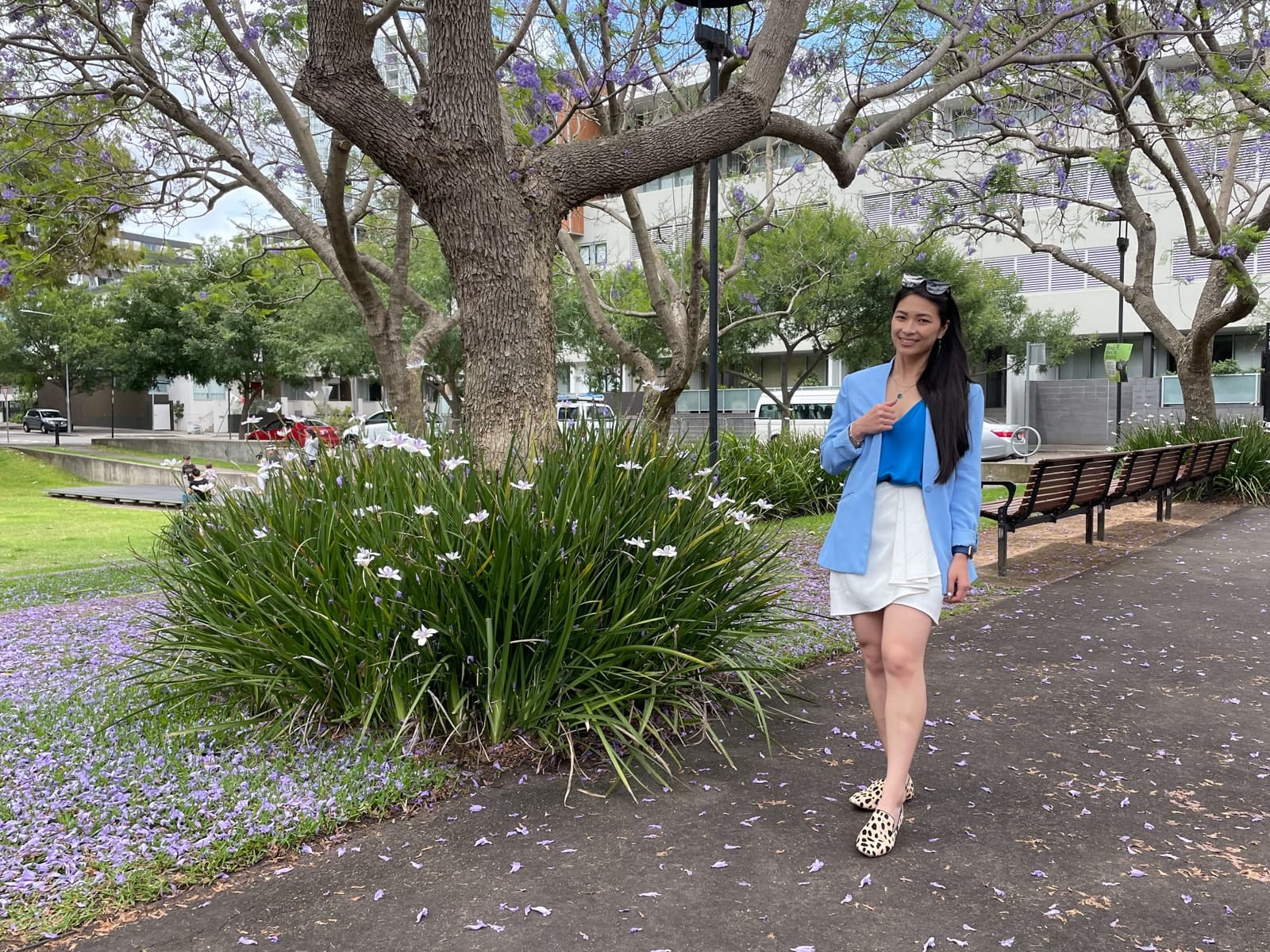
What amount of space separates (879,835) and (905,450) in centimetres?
118

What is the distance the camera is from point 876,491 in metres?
3.04

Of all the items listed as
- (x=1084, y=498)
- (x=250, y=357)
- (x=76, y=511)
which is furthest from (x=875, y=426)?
(x=250, y=357)

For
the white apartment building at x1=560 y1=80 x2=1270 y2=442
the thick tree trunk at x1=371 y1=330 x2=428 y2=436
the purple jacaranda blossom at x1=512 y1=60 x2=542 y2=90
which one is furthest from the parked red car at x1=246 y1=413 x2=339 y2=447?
the white apartment building at x1=560 y1=80 x2=1270 y2=442

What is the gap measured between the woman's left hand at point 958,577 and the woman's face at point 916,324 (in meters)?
A: 0.68

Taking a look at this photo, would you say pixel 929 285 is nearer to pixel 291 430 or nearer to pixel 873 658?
pixel 873 658

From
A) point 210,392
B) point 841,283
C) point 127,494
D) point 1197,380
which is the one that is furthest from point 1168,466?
point 210,392

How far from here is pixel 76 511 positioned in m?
19.1

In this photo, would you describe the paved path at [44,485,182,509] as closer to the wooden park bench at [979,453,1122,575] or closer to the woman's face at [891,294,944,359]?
the wooden park bench at [979,453,1122,575]

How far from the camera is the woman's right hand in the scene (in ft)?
9.51

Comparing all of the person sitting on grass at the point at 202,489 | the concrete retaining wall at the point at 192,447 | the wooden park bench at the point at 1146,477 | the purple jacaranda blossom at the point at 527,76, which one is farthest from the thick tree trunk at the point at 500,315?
the concrete retaining wall at the point at 192,447

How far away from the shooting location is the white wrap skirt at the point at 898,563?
292 cm

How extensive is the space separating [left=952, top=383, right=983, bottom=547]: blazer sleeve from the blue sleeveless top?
139mm

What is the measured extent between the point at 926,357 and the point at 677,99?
24.6 ft

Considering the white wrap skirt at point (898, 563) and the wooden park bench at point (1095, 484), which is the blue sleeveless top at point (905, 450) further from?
the wooden park bench at point (1095, 484)
